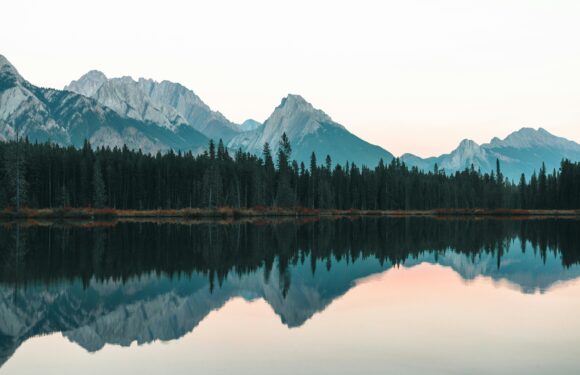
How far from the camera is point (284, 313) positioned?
23453 mm

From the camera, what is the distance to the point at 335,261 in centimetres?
4116

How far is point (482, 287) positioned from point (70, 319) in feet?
67.7

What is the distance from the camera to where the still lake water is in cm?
1602

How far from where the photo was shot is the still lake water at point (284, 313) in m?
16.0

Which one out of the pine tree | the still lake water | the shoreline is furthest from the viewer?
the pine tree

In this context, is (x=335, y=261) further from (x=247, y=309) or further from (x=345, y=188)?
(x=345, y=188)

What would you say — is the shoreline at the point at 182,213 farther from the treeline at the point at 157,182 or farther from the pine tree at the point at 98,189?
the pine tree at the point at 98,189

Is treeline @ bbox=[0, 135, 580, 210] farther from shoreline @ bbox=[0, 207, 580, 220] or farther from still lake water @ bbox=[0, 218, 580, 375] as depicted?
still lake water @ bbox=[0, 218, 580, 375]

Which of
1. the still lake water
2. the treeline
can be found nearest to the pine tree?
the treeline

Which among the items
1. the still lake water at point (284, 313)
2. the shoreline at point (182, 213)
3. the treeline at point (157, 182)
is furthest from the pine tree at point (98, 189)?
the still lake water at point (284, 313)

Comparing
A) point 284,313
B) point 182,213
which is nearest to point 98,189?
point 182,213

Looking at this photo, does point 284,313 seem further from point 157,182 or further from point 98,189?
point 157,182

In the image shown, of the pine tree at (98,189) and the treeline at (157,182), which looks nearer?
the treeline at (157,182)

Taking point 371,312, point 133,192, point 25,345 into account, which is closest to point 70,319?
point 25,345
